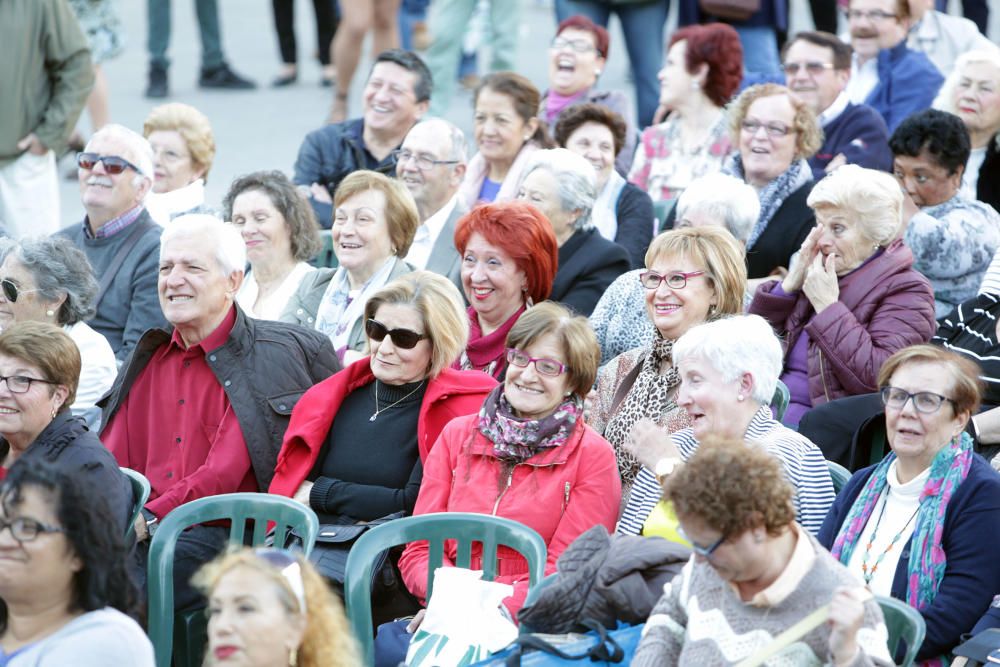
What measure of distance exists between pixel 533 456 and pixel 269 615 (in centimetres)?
143

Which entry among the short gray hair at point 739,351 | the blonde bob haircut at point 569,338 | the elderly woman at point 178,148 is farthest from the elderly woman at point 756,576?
the elderly woman at point 178,148

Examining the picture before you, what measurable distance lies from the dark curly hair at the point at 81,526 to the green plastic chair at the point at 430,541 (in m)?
0.89

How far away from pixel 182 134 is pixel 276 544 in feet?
10.3

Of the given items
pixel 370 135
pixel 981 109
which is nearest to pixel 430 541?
pixel 370 135

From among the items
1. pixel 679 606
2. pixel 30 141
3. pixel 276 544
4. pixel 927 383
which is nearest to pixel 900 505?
pixel 927 383

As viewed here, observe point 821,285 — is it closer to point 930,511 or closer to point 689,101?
point 930,511

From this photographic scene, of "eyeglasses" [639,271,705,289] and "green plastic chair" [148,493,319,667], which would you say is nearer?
"green plastic chair" [148,493,319,667]

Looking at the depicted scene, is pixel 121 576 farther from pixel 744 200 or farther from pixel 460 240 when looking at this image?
pixel 744 200

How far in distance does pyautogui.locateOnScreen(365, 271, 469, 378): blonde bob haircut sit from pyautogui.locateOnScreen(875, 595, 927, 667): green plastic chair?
1.71 meters

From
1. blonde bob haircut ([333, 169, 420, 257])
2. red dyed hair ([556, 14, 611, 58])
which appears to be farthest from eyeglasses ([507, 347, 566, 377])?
red dyed hair ([556, 14, 611, 58])

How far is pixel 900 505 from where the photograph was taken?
12.4 ft

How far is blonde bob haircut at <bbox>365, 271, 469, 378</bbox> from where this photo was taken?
4582 millimetres

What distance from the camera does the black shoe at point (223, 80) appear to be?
37.6 feet

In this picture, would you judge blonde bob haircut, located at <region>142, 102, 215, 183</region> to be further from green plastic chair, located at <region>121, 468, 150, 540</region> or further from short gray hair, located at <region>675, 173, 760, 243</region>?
green plastic chair, located at <region>121, 468, 150, 540</region>
